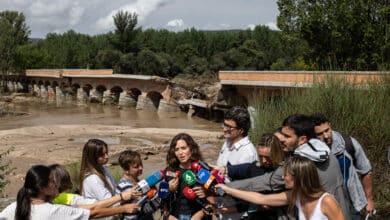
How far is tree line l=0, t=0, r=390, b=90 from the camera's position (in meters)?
24.1

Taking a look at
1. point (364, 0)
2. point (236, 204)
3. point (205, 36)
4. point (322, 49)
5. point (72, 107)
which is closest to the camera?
point (236, 204)

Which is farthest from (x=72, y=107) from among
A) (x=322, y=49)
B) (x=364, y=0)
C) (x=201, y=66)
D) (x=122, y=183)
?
Answer: (x=122, y=183)

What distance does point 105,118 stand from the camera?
111ft

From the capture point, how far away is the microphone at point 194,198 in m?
3.42

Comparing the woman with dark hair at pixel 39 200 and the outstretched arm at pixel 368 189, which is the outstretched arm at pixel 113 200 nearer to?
the woman with dark hair at pixel 39 200

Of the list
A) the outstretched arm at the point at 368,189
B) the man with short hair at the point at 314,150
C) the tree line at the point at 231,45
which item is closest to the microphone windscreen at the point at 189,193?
the man with short hair at the point at 314,150

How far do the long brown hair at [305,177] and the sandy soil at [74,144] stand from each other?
363 inches

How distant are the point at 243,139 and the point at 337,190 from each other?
940 millimetres

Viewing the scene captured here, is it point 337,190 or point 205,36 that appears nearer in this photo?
point 337,190

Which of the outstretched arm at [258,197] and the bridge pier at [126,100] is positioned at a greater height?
the outstretched arm at [258,197]

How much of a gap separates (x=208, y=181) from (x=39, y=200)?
1181 mm

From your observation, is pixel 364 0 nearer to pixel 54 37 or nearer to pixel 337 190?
pixel 337 190

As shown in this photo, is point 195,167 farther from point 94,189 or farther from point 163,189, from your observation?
point 94,189

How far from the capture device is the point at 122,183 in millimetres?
4012
